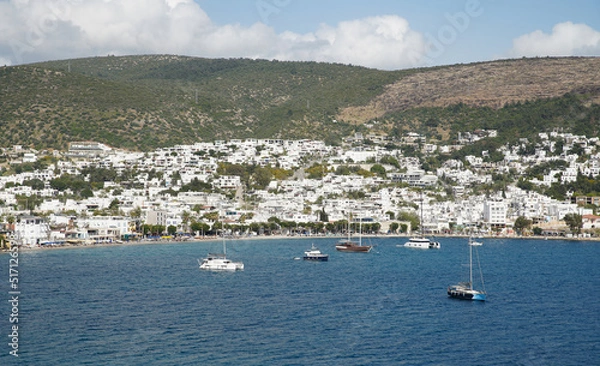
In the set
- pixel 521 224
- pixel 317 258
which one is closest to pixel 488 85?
pixel 521 224

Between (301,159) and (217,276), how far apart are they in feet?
193

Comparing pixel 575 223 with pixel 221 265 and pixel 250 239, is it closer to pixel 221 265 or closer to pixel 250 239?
pixel 250 239

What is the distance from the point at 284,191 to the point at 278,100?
49.9 metres

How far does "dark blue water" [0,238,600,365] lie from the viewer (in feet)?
88.5

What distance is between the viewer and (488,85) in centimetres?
12788

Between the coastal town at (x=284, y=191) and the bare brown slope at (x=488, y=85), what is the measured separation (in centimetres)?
1302

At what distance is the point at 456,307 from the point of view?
35500mm

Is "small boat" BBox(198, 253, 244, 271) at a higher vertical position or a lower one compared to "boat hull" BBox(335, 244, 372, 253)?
lower

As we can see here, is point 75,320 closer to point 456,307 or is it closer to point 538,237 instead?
point 456,307

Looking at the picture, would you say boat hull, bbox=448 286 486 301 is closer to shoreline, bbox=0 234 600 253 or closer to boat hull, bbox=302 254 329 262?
boat hull, bbox=302 254 329 262

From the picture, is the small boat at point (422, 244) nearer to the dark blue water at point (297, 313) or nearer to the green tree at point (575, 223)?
the dark blue water at point (297, 313)

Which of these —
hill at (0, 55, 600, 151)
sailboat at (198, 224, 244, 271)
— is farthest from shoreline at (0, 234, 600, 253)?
hill at (0, 55, 600, 151)

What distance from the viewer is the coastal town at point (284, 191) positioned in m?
73.2

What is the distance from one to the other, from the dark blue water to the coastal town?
19165 mm
